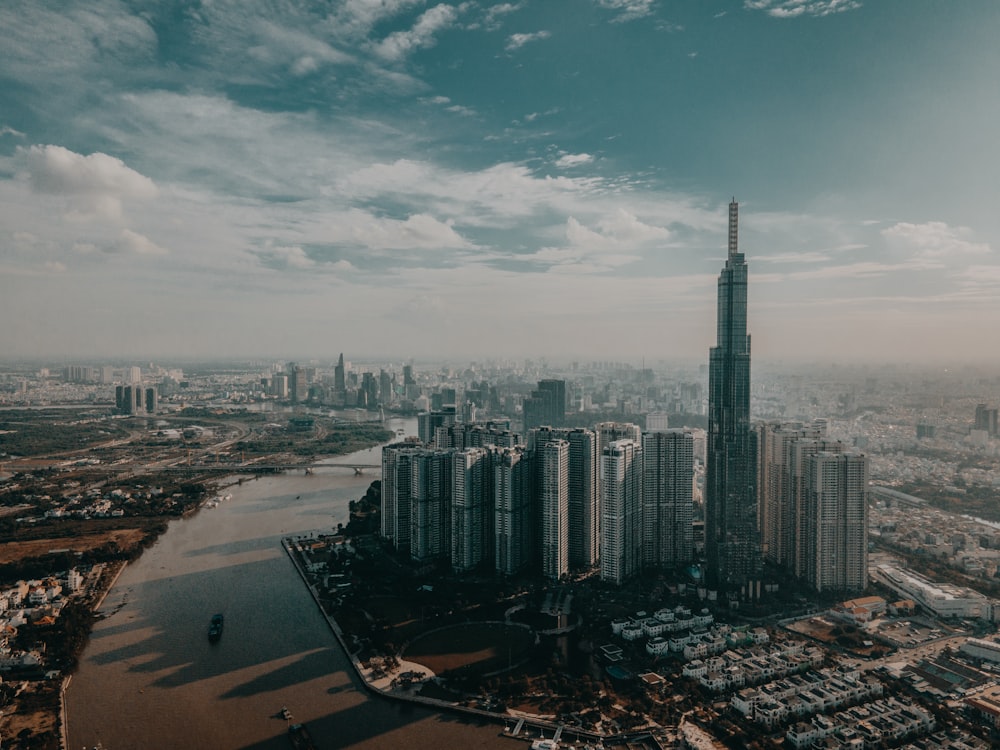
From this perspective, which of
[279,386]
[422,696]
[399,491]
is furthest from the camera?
[279,386]

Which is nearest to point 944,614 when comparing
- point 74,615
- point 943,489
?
point 943,489

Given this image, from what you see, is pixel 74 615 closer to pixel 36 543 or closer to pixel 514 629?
pixel 36 543

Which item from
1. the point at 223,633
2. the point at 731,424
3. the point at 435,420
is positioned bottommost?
the point at 223,633

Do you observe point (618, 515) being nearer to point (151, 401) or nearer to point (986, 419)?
point (986, 419)

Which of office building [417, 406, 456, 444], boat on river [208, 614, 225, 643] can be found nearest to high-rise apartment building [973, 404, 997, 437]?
office building [417, 406, 456, 444]

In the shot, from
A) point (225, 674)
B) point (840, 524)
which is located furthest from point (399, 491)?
point (840, 524)

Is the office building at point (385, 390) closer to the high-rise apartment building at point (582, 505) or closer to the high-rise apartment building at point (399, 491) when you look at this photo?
the high-rise apartment building at point (399, 491)

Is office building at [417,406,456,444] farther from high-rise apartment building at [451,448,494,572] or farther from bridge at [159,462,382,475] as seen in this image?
high-rise apartment building at [451,448,494,572]

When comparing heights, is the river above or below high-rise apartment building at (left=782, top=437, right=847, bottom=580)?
below
